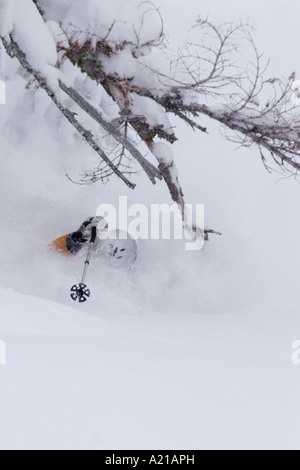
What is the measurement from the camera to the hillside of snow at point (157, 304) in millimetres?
2404

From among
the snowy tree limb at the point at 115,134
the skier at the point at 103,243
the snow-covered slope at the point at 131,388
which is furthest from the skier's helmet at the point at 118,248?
the snow-covered slope at the point at 131,388

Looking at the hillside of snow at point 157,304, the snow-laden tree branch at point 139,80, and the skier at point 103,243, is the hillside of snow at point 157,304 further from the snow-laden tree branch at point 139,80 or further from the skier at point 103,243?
the snow-laden tree branch at point 139,80

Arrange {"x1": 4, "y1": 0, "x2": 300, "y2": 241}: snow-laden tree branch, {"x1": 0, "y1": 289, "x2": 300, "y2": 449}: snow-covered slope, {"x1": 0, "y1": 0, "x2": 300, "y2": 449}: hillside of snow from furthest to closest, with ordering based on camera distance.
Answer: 1. {"x1": 4, "y1": 0, "x2": 300, "y2": 241}: snow-laden tree branch
2. {"x1": 0, "y1": 0, "x2": 300, "y2": 449}: hillside of snow
3. {"x1": 0, "y1": 289, "x2": 300, "y2": 449}: snow-covered slope

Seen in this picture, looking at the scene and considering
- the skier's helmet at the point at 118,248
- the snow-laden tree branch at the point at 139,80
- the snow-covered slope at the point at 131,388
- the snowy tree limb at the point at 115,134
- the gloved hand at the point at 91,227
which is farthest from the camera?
the skier's helmet at the point at 118,248

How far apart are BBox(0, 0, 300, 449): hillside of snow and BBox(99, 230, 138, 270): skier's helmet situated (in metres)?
0.59

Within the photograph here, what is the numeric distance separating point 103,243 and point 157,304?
1.63 metres

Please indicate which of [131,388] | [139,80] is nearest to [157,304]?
[139,80]

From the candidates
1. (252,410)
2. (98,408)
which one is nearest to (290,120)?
(252,410)

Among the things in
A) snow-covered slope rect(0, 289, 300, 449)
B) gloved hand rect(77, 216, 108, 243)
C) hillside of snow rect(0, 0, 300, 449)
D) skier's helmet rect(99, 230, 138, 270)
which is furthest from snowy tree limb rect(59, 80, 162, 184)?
snow-covered slope rect(0, 289, 300, 449)

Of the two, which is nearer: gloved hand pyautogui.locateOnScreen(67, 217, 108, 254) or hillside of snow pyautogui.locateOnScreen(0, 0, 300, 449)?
hillside of snow pyautogui.locateOnScreen(0, 0, 300, 449)

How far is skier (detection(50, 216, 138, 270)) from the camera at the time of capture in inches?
332

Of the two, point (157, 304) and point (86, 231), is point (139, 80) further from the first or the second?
point (157, 304)

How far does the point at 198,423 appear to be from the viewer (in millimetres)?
2457

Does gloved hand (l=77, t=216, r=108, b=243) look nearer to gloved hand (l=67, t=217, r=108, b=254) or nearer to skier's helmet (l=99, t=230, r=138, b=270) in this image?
gloved hand (l=67, t=217, r=108, b=254)
